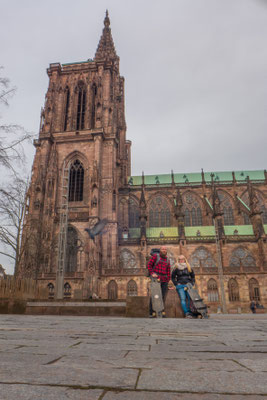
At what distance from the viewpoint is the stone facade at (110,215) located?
28.6 m

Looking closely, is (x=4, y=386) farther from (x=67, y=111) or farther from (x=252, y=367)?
(x=67, y=111)

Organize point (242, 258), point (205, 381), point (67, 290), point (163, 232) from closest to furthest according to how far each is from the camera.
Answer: point (205, 381) < point (67, 290) < point (242, 258) < point (163, 232)

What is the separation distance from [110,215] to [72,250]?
524cm

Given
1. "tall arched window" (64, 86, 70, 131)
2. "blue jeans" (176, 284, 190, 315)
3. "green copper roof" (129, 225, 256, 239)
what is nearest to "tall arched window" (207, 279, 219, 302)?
"green copper roof" (129, 225, 256, 239)

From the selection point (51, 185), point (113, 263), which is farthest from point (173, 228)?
point (51, 185)

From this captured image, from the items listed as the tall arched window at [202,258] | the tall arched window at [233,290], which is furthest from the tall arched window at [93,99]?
the tall arched window at [233,290]

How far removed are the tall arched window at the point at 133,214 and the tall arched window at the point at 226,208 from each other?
37.3 ft

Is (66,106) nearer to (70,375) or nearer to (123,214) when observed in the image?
(123,214)

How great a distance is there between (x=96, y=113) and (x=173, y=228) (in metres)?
16.6

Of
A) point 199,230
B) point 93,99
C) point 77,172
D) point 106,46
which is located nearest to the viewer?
point 77,172

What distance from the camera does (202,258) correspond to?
3250 cm

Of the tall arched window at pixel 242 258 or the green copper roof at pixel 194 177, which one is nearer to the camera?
the tall arched window at pixel 242 258

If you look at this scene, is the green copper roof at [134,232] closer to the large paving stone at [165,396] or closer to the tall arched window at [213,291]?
the tall arched window at [213,291]

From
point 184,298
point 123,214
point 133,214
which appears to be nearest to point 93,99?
point 123,214
